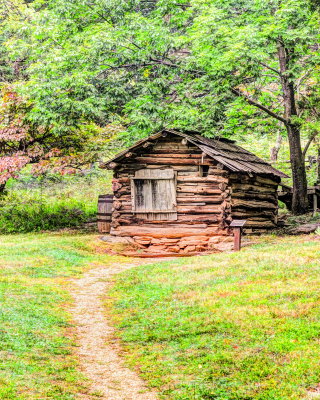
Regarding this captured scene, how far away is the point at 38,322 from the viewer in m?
9.04

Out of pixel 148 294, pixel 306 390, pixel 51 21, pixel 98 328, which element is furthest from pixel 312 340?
pixel 51 21

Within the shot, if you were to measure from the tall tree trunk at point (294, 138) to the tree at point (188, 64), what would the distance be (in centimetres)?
4

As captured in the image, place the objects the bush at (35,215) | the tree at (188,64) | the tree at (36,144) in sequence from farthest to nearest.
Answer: the bush at (35,215)
the tree at (36,144)
the tree at (188,64)

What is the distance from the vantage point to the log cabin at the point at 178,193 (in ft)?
62.7

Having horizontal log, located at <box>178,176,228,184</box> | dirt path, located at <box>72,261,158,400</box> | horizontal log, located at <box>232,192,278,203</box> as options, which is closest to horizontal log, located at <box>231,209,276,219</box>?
horizontal log, located at <box>232,192,278,203</box>

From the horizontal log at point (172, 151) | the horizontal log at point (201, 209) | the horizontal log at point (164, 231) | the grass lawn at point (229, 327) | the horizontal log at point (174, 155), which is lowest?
the grass lawn at point (229, 327)

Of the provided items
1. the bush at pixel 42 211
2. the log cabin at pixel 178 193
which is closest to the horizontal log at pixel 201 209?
the log cabin at pixel 178 193

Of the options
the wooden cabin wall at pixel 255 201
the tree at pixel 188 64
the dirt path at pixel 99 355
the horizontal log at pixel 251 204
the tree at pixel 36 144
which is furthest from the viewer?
the tree at pixel 36 144

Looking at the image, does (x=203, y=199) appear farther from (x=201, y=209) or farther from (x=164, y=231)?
(x=164, y=231)

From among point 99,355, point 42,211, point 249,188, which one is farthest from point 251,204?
point 99,355

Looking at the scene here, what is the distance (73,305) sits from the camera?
10914 mm

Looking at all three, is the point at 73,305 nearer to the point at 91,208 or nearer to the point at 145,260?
the point at 145,260

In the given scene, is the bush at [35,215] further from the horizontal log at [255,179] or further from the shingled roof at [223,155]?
the horizontal log at [255,179]

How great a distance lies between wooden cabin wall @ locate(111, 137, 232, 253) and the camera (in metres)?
19.1
